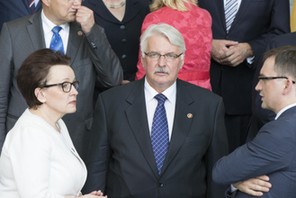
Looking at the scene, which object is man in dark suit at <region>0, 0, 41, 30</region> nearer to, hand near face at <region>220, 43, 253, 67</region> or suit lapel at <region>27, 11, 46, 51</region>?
suit lapel at <region>27, 11, 46, 51</region>

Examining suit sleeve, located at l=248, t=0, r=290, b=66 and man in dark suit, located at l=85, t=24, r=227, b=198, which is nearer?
man in dark suit, located at l=85, t=24, r=227, b=198

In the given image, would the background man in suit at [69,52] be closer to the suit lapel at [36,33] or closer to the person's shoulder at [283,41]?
the suit lapel at [36,33]

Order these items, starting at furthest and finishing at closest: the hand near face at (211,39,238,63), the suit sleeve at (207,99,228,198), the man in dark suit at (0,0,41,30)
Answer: the man in dark suit at (0,0,41,30) < the hand near face at (211,39,238,63) < the suit sleeve at (207,99,228,198)

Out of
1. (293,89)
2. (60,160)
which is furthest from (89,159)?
(293,89)

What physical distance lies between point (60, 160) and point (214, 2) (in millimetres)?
2029

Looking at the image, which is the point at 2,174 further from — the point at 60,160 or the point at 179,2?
the point at 179,2

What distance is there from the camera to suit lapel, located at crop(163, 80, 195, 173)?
3762mm

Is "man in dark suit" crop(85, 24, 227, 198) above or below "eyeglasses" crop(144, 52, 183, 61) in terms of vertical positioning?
below

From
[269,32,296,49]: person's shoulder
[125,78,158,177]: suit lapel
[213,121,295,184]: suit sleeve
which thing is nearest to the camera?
[213,121,295,184]: suit sleeve

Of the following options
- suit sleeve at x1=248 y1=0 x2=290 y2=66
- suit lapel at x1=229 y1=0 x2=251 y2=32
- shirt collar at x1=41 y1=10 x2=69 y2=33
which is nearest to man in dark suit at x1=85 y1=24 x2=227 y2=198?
shirt collar at x1=41 y1=10 x2=69 y2=33

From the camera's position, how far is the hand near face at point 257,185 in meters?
3.13

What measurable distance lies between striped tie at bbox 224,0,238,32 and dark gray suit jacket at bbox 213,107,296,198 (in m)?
1.79

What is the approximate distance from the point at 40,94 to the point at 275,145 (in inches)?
44.2

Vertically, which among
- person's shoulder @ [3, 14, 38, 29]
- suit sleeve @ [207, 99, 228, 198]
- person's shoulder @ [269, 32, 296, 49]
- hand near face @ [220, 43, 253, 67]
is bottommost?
suit sleeve @ [207, 99, 228, 198]
